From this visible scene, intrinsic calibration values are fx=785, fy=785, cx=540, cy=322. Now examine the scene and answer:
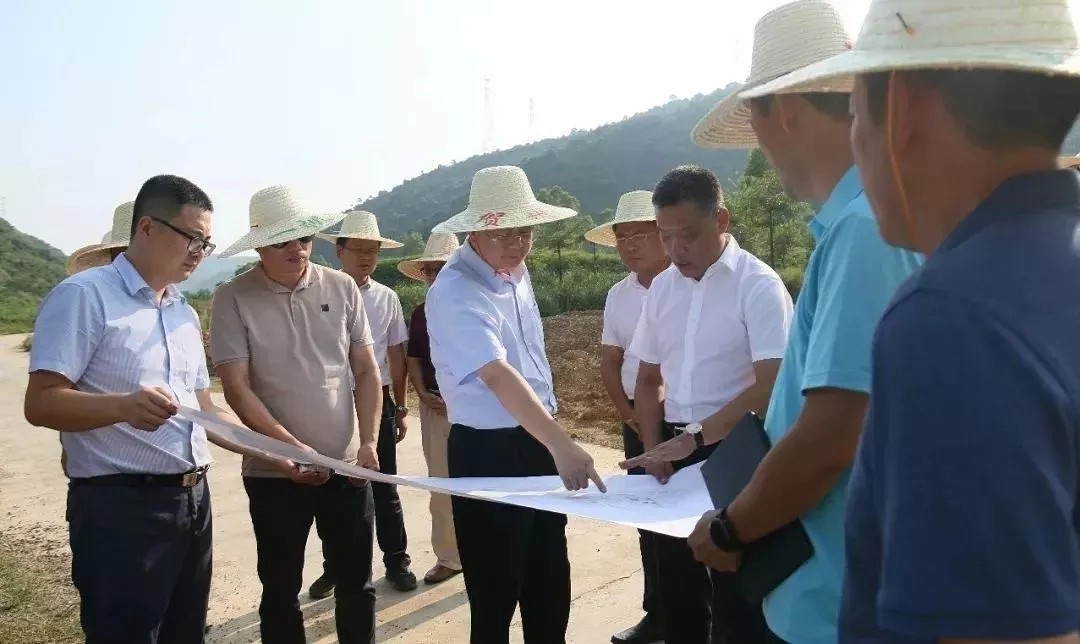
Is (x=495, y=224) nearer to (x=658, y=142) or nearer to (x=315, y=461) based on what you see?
(x=315, y=461)

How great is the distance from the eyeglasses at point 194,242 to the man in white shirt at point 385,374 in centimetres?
162

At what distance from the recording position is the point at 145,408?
2.36 meters

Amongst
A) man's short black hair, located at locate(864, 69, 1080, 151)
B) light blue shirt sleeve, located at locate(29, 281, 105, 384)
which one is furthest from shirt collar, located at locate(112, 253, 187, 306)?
man's short black hair, located at locate(864, 69, 1080, 151)

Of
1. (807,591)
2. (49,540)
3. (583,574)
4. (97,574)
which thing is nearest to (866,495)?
(807,591)

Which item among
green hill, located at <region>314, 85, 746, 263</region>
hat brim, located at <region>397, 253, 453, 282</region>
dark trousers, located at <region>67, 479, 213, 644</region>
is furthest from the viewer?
green hill, located at <region>314, 85, 746, 263</region>

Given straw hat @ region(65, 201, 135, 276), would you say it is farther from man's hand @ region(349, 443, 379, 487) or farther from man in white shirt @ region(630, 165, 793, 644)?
man in white shirt @ region(630, 165, 793, 644)

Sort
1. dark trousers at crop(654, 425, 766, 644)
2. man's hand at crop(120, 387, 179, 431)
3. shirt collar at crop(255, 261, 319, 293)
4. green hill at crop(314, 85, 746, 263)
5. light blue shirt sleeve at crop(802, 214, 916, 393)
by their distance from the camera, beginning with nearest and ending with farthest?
1. light blue shirt sleeve at crop(802, 214, 916, 393)
2. man's hand at crop(120, 387, 179, 431)
3. dark trousers at crop(654, 425, 766, 644)
4. shirt collar at crop(255, 261, 319, 293)
5. green hill at crop(314, 85, 746, 263)

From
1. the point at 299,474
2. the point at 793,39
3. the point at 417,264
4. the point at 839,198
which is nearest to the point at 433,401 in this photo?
the point at 417,264

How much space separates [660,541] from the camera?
3.06 meters

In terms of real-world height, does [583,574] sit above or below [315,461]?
below

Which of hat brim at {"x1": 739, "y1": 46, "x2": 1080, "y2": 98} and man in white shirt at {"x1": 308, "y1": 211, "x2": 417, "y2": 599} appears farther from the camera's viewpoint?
man in white shirt at {"x1": 308, "y1": 211, "x2": 417, "y2": 599}

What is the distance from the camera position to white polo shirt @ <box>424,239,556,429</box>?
2.74 meters

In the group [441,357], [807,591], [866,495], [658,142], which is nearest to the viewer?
[866,495]

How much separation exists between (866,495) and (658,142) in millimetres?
146556
